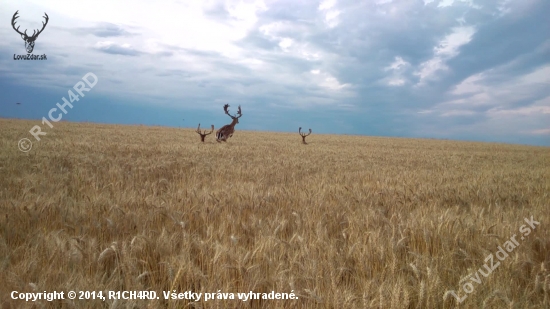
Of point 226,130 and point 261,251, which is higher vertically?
point 226,130

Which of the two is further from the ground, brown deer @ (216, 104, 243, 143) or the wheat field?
brown deer @ (216, 104, 243, 143)

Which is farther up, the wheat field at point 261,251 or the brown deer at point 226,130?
the brown deer at point 226,130

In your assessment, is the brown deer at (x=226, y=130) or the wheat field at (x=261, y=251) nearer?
the wheat field at (x=261, y=251)

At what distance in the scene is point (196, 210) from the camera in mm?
3684

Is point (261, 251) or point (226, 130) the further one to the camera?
point (226, 130)

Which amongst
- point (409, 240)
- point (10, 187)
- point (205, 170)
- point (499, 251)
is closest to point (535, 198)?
point (499, 251)

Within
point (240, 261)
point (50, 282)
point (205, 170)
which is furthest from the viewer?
point (205, 170)

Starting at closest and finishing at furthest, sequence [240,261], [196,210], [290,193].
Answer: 1. [240,261]
2. [196,210]
3. [290,193]

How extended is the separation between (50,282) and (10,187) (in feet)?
12.2

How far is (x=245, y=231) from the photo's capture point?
10.7ft

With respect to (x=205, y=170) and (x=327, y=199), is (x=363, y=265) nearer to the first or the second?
(x=327, y=199)

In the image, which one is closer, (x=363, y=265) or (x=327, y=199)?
(x=363, y=265)

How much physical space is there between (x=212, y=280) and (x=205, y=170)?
6022 millimetres

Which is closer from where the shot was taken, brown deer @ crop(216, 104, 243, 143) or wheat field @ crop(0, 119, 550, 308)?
wheat field @ crop(0, 119, 550, 308)
